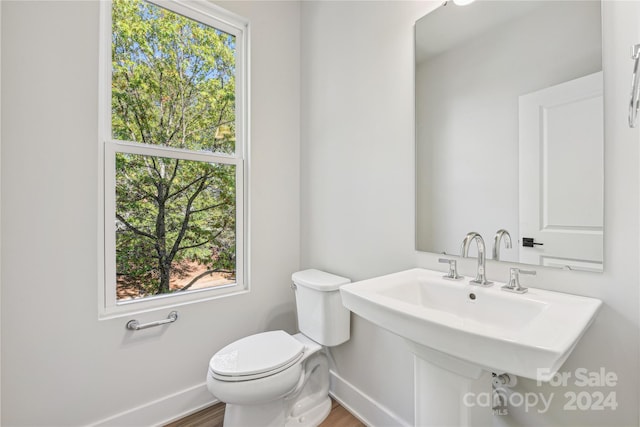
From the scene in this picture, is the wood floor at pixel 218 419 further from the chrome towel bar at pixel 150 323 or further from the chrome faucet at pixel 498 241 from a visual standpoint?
the chrome faucet at pixel 498 241

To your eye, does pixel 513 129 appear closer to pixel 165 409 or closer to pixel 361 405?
pixel 361 405

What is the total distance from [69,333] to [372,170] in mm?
1656

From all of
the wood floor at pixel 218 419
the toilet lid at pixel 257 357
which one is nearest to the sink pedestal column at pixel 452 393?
the toilet lid at pixel 257 357

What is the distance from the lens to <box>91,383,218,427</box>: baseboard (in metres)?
1.41

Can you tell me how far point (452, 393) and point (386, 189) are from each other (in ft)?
2.92

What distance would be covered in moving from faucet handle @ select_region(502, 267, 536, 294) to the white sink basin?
0.03m

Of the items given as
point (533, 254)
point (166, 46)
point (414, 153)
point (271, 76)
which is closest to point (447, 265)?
point (533, 254)

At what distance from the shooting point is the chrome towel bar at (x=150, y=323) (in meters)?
1.43

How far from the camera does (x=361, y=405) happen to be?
1561 millimetres

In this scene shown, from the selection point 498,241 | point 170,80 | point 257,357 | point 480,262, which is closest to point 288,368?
point 257,357

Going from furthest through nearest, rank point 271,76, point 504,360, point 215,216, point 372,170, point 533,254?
point 271,76, point 215,216, point 372,170, point 533,254, point 504,360

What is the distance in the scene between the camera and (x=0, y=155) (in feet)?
3.78

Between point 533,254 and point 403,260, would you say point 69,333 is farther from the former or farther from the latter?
point 533,254

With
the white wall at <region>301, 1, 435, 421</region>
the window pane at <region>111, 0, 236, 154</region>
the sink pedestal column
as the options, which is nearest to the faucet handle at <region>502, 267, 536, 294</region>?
the sink pedestal column
